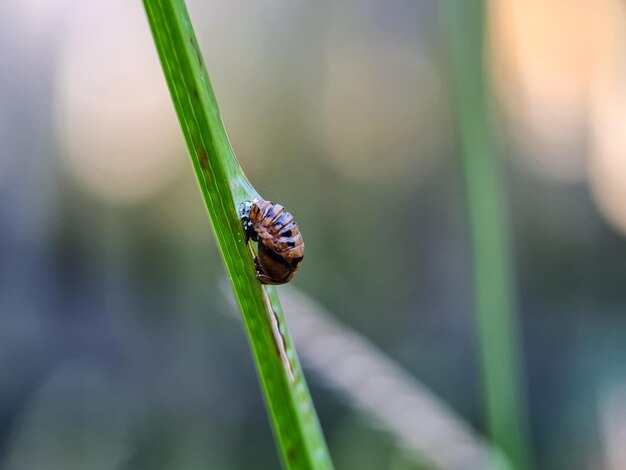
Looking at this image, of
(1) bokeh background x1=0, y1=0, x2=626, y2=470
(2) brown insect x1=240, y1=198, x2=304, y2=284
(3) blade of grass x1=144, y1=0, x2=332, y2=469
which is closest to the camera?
(3) blade of grass x1=144, y1=0, x2=332, y2=469

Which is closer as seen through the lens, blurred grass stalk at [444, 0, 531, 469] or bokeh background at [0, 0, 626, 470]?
blurred grass stalk at [444, 0, 531, 469]

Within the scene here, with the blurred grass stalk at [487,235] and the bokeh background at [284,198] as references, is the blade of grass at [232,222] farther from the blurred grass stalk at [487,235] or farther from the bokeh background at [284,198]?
the bokeh background at [284,198]

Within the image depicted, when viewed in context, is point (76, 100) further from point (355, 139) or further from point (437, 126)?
point (437, 126)

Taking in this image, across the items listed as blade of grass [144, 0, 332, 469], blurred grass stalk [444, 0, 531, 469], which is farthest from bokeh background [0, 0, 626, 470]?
blade of grass [144, 0, 332, 469]

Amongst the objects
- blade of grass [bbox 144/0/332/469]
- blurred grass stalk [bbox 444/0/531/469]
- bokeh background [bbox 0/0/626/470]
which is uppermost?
blade of grass [bbox 144/0/332/469]

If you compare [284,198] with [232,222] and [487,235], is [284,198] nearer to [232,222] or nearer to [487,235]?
[487,235]

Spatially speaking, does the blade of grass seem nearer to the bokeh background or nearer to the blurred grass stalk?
the blurred grass stalk
